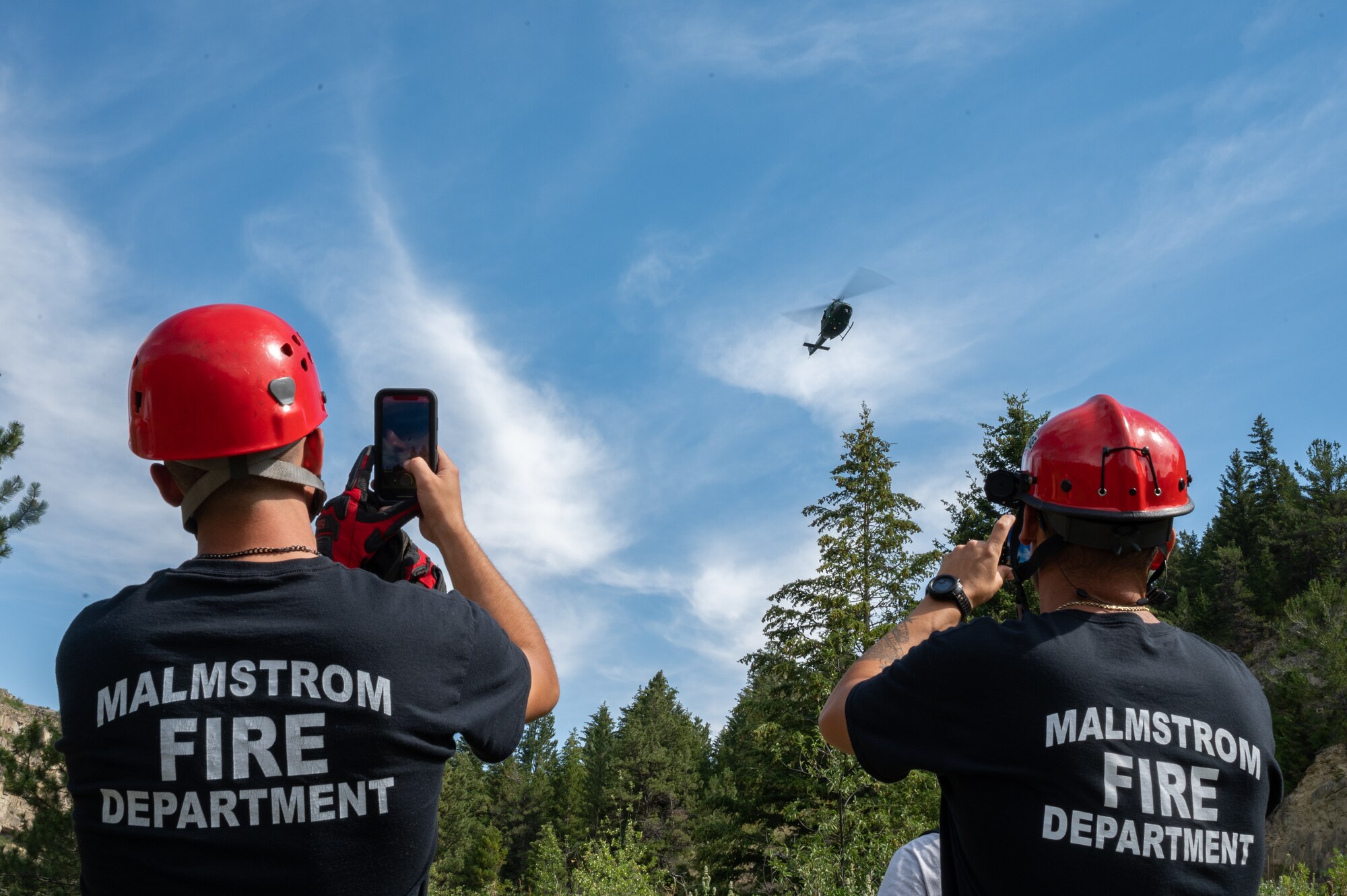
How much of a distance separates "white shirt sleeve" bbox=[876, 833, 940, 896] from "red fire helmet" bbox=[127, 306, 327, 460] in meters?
2.24

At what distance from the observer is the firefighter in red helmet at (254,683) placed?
2.33 meters

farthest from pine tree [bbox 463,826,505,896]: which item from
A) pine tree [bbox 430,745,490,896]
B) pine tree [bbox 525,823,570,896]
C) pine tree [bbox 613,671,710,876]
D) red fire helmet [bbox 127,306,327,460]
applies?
red fire helmet [bbox 127,306,327,460]

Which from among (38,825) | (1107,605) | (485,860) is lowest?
(485,860)

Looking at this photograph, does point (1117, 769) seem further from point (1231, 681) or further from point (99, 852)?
point (99, 852)

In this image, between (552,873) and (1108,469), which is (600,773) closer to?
(552,873)

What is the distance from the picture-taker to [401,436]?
294cm

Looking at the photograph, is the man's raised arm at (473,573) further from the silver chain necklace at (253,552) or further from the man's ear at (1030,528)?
the man's ear at (1030,528)

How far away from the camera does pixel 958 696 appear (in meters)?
2.83

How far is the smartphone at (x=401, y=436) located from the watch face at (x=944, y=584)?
1.70 meters

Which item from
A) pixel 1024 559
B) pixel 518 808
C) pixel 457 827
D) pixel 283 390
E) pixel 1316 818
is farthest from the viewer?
pixel 518 808

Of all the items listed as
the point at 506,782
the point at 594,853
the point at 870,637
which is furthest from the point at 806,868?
the point at 506,782

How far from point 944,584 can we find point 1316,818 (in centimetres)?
5241

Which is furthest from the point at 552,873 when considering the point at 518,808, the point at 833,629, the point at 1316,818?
the point at 518,808

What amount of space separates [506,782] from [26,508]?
223 feet
